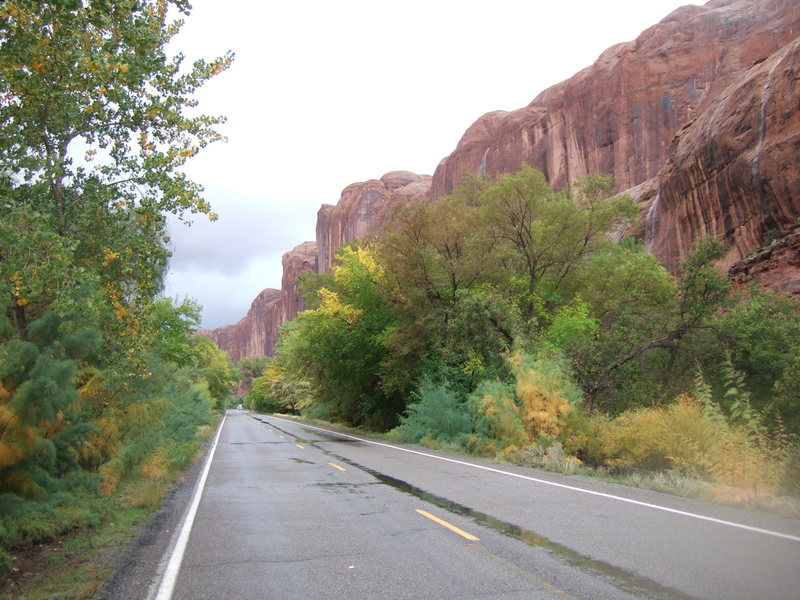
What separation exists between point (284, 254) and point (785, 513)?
15029 cm

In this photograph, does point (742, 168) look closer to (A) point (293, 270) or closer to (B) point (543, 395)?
(B) point (543, 395)

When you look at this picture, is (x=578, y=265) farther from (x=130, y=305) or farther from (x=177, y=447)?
(x=130, y=305)

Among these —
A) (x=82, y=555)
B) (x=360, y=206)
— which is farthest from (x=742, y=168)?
(x=360, y=206)

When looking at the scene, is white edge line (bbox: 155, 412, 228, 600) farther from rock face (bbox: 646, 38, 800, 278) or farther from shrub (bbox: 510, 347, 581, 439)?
rock face (bbox: 646, 38, 800, 278)

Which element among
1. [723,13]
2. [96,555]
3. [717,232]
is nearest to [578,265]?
[717,232]

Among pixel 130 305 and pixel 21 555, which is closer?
pixel 21 555

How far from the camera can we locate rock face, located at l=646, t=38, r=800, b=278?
26.2 meters

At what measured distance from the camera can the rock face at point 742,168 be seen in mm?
26172

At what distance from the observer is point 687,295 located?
2133 centimetres

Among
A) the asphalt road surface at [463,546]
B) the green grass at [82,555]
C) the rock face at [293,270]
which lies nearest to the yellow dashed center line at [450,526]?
the asphalt road surface at [463,546]

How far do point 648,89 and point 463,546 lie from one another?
64.0m

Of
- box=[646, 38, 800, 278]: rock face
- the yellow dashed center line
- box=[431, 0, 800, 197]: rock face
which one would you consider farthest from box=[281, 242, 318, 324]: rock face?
the yellow dashed center line

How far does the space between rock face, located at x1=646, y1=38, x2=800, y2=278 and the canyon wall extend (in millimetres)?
66

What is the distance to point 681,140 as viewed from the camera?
36219 mm
